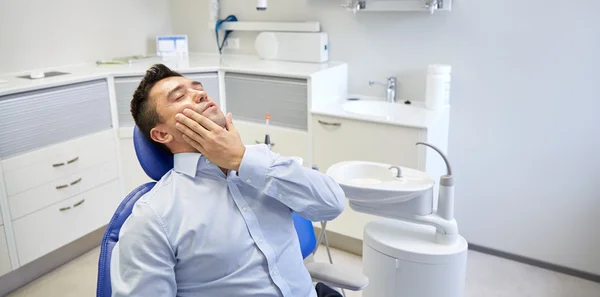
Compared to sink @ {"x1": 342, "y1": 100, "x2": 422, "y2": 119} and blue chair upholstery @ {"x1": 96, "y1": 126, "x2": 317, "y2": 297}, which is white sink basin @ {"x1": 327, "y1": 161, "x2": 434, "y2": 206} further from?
sink @ {"x1": 342, "y1": 100, "x2": 422, "y2": 119}

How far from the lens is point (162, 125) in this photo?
4.22 feet

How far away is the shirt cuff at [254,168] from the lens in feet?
4.02

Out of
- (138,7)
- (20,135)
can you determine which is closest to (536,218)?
(20,135)

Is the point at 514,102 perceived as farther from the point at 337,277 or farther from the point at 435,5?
the point at 337,277

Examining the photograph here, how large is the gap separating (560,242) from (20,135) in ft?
9.08

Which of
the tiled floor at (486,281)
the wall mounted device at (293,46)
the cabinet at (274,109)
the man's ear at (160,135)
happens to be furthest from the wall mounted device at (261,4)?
the man's ear at (160,135)

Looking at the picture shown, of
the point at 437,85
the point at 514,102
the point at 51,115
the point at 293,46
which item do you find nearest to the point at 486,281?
the point at 514,102

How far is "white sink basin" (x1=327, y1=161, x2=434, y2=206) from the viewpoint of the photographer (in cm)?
193

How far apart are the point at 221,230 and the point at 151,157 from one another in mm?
296

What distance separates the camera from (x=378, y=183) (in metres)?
2.04

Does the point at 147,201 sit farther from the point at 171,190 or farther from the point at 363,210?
the point at 363,210

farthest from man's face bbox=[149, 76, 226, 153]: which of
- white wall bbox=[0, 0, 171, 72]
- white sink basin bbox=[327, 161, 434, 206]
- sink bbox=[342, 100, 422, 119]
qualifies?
white wall bbox=[0, 0, 171, 72]

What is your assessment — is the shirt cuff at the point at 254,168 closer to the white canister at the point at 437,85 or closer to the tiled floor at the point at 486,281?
the tiled floor at the point at 486,281

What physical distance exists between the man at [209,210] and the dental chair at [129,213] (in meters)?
0.05
